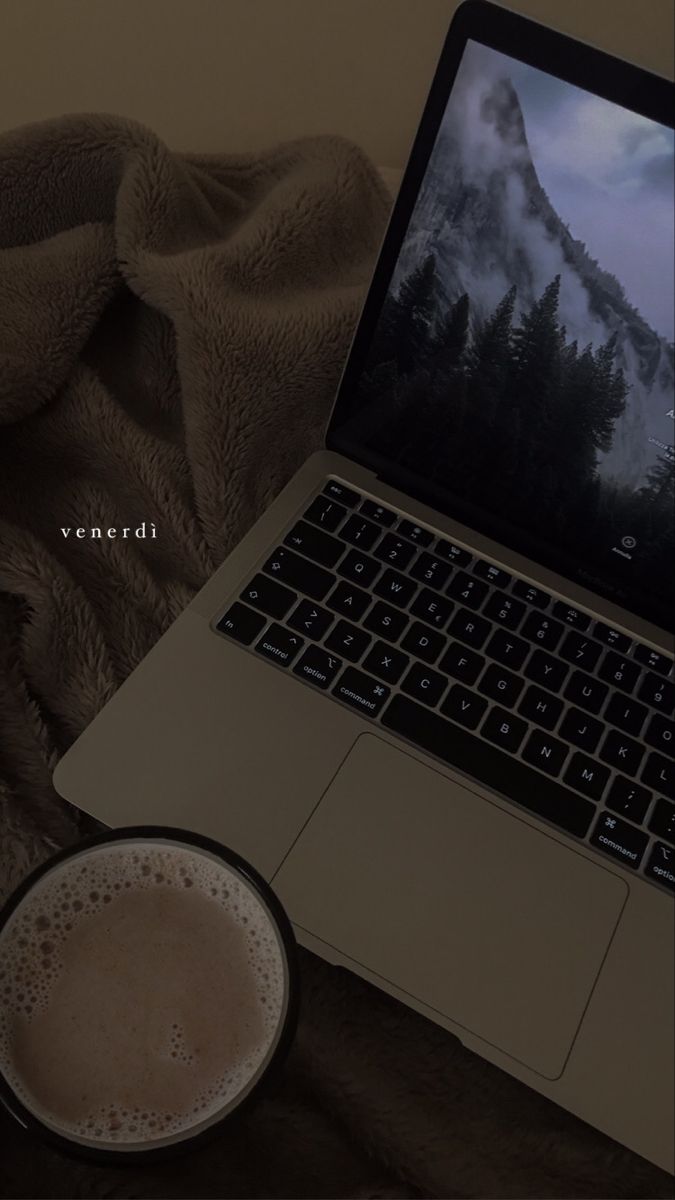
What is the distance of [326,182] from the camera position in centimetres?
63

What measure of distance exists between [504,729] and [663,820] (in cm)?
9

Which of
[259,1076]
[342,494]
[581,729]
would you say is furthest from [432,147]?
[259,1076]

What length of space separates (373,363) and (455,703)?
19 cm

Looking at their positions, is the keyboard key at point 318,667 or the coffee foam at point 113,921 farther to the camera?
the keyboard key at point 318,667

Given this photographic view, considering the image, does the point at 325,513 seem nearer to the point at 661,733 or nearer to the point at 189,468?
the point at 189,468

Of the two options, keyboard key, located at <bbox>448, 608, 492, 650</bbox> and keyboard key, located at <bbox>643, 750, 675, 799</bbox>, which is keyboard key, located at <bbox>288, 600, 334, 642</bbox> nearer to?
keyboard key, located at <bbox>448, 608, 492, 650</bbox>

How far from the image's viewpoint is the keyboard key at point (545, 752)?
50 centimetres

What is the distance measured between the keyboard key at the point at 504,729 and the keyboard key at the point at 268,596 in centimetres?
12

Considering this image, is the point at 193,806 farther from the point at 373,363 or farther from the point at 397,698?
the point at 373,363

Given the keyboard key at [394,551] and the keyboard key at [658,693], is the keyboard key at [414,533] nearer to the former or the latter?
the keyboard key at [394,551]

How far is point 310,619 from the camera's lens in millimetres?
522

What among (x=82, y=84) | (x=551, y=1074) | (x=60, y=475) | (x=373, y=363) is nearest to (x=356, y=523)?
(x=373, y=363)

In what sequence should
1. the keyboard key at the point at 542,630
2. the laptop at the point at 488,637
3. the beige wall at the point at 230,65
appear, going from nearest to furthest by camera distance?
the laptop at the point at 488,637, the keyboard key at the point at 542,630, the beige wall at the point at 230,65

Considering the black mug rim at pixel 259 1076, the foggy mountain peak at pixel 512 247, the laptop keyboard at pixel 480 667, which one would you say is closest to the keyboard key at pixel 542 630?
the laptop keyboard at pixel 480 667
